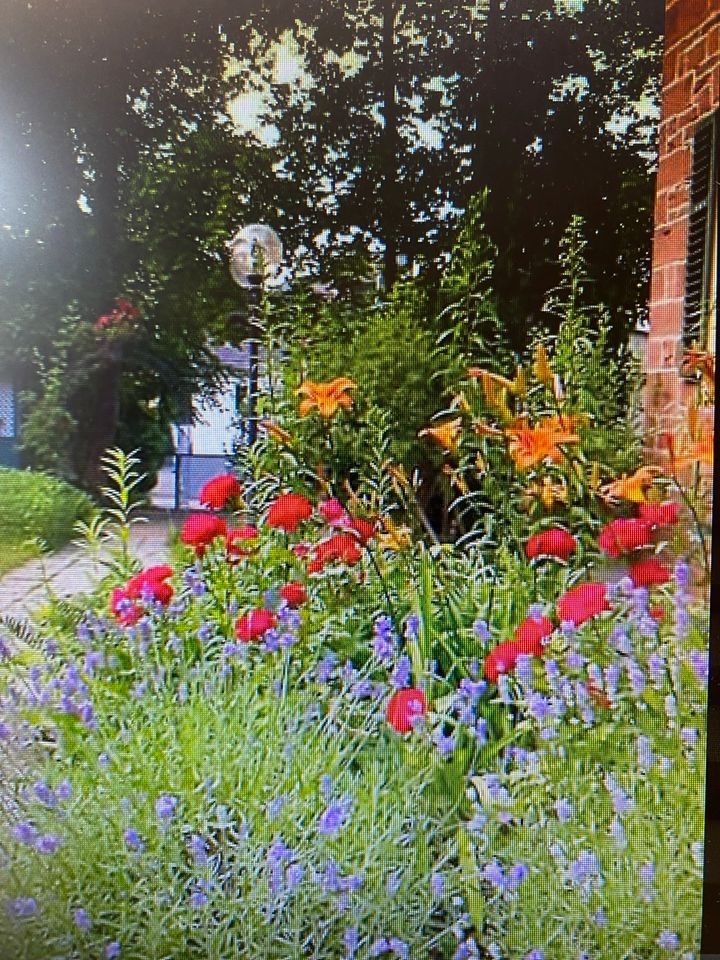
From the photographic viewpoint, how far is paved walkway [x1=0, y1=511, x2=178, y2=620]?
1713mm

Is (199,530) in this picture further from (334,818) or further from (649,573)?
(649,573)

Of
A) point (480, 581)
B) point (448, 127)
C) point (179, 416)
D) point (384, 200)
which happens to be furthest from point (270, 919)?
point (448, 127)

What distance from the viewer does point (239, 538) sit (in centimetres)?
172

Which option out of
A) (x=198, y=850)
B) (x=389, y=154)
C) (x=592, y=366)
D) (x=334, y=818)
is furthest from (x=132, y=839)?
(x=389, y=154)

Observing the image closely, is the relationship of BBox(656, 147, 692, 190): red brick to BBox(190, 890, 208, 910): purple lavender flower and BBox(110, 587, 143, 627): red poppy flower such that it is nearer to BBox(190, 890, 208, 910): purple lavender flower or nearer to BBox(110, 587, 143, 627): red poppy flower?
BBox(110, 587, 143, 627): red poppy flower

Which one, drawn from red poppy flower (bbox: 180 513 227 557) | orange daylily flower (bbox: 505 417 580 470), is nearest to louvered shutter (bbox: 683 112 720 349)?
orange daylily flower (bbox: 505 417 580 470)

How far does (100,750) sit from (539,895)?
70 centimetres

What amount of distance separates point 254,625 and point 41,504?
377mm

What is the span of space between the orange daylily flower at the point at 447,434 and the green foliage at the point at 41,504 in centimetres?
54

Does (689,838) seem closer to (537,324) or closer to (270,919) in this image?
(270,919)

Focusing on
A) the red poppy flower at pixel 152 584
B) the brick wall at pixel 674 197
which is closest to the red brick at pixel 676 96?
the brick wall at pixel 674 197

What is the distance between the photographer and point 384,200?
172cm

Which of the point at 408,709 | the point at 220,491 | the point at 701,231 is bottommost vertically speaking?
the point at 408,709

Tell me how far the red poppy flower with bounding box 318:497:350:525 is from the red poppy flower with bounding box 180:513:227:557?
0.16m
